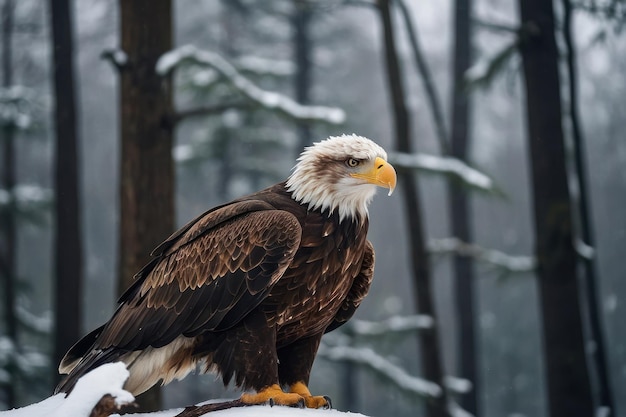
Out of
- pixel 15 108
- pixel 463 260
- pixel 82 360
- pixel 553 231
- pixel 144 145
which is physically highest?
pixel 15 108

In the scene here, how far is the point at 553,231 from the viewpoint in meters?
7.20

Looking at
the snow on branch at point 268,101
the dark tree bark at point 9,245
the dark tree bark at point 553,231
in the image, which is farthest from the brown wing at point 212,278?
the dark tree bark at point 9,245

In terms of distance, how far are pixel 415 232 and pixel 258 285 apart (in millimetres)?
5893

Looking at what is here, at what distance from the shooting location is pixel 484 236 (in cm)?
2998

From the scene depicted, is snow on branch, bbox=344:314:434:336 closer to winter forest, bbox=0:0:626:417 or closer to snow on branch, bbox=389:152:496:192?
winter forest, bbox=0:0:626:417

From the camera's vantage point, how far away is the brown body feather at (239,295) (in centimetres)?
388

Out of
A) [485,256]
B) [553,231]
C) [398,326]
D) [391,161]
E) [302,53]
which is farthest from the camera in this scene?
[302,53]

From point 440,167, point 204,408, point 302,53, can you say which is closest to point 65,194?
point 440,167

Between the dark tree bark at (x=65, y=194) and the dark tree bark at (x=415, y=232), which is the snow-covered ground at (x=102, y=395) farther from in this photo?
the dark tree bark at (x=65, y=194)

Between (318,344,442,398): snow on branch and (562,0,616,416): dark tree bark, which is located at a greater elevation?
(562,0,616,416): dark tree bark

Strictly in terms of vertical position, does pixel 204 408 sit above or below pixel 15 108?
below

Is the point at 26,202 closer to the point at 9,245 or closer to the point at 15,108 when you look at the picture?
the point at 9,245

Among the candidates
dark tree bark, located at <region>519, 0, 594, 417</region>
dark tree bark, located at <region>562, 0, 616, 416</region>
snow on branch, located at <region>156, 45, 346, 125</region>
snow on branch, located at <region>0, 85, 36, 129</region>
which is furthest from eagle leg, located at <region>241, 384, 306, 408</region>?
snow on branch, located at <region>0, 85, 36, 129</region>

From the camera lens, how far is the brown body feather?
153 inches
